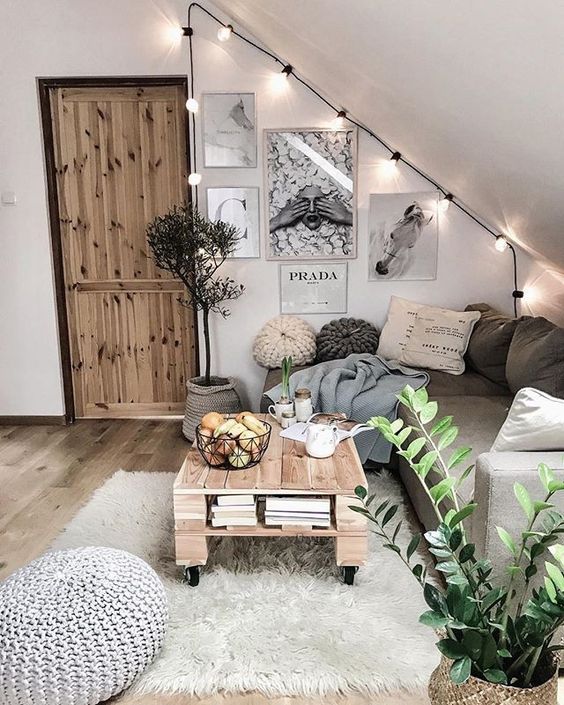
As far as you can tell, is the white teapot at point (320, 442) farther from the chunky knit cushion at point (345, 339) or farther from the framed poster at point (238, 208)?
the framed poster at point (238, 208)

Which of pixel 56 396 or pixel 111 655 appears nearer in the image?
pixel 111 655

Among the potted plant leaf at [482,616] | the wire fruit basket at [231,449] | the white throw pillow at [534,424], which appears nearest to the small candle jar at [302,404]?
the wire fruit basket at [231,449]

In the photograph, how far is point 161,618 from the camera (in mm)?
1854

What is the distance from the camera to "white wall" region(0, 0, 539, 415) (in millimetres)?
3857

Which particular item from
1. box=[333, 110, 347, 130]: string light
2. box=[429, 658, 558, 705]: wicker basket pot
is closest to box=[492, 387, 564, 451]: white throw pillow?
box=[429, 658, 558, 705]: wicker basket pot

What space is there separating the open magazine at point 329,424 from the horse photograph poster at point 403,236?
1570 mm

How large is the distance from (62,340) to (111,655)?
2.86 metres

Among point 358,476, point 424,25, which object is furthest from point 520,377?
point 424,25

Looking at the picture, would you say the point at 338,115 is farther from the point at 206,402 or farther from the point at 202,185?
the point at 206,402

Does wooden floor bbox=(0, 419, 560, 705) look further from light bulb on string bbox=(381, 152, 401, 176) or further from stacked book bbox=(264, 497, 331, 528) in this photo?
light bulb on string bbox=(381, 152, 401, 176)

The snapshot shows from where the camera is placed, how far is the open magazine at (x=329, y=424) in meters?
2.59

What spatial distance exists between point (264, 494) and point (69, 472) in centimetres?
162

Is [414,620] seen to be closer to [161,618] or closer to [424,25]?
[161,618]

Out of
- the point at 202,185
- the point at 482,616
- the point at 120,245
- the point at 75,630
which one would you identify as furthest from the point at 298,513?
the point at 120,245
